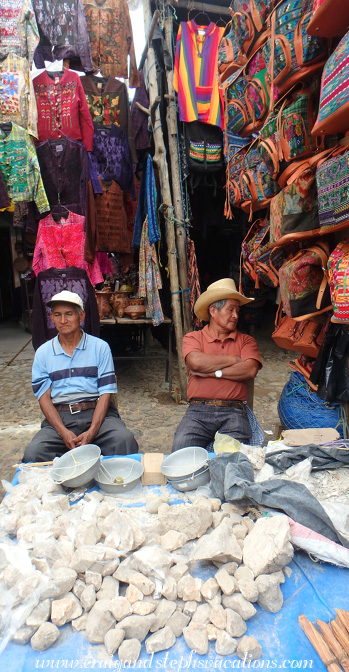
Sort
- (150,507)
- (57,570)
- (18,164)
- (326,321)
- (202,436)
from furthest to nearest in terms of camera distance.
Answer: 1. (18,164)
2. (202,436)
3. (326,321)
4. (150,507)
5. (57,570)

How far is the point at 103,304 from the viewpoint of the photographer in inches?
193

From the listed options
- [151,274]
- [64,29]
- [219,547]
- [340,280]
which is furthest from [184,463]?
[64,29]

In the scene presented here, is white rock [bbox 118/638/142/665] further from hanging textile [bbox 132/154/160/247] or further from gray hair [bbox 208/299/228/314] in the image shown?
hanging textile [bbox 132/154/160/247]

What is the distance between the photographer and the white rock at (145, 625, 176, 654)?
997mm

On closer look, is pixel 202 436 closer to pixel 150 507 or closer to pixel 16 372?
pixel 150 507

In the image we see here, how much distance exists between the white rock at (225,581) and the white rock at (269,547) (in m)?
0.08

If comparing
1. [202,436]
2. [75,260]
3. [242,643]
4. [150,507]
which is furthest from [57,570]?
[75,260]

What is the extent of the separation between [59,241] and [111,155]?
1.23 metres

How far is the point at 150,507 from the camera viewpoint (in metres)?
1.51

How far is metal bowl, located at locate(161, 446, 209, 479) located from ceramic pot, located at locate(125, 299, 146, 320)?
124 inches

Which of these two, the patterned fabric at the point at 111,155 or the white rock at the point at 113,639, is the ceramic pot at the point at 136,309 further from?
the white rock at the point at 113,639

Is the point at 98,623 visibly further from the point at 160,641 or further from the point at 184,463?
the point at 184,463

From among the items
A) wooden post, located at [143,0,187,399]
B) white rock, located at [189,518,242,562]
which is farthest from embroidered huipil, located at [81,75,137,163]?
white rock, located at [189,518,242,562]

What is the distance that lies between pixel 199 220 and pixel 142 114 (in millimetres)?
1686
